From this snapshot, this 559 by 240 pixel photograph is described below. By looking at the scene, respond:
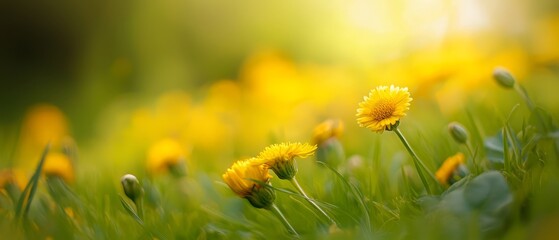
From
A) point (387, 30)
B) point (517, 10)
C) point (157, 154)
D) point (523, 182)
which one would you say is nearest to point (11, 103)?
point (387, 30)

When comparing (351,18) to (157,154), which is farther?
(351,18)

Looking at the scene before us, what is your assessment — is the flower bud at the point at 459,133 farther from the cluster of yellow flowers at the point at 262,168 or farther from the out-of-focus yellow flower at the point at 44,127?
the out-of-focus yellow flower at the point at 44,127

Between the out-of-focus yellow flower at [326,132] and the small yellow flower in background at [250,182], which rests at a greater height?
the out-of-focus yellow flower at [326,132]

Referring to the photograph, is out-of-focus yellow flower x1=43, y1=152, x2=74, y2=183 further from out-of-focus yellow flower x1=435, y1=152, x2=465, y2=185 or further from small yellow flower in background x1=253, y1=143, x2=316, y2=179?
out-of-focus yellow flower x1=435, y1=152, x2=465, y2=185

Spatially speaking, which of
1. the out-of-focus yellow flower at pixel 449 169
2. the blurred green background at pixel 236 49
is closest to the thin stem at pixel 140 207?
the out-of-focus yellow flower at pixel 449 169

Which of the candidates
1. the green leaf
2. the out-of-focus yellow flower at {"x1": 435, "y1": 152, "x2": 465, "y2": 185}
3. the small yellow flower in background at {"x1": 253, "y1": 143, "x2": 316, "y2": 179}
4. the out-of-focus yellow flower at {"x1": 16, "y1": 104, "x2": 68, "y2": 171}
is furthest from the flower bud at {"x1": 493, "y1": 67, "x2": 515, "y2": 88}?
the out-of-focus yellow flower at {"x1": 16, "y1": 104, "x2": 68, "y2": 171}

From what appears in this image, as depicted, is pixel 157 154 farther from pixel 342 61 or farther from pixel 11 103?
pixel 11 103
